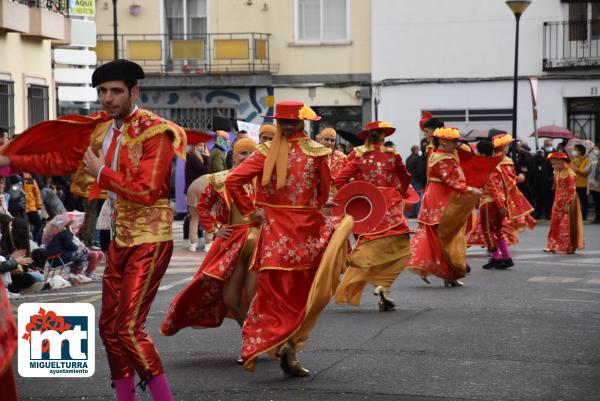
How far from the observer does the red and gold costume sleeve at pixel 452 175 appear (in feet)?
45.3

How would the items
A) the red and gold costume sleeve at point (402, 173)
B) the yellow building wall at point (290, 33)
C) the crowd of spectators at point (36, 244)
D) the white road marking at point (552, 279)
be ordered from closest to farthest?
the red and gold costume sleeve at point (402, 173)
the crowd of spectators at point (36, 244)
the white road marking at point (552, 279)
the yellow building wall at point (290, 33)

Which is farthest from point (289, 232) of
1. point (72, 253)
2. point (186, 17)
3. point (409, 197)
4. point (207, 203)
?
point (186, 17)

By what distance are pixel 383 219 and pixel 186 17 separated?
83.4ft

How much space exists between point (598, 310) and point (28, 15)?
15550mm

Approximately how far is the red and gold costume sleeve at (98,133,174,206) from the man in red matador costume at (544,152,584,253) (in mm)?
13680

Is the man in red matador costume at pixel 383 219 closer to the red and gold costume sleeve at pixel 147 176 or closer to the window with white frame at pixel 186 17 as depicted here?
the red and gold costume sleeve at pixel 147 176

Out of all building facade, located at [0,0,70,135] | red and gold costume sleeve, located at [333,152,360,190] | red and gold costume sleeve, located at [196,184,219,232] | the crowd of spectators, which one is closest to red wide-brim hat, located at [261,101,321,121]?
red and gold costume sleeve, located at [196,184,219,232]

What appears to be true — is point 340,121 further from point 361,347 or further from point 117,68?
point 117,68

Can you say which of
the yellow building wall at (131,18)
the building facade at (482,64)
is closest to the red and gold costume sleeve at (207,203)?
the building facade at (482,64)

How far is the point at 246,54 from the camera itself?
3662cm

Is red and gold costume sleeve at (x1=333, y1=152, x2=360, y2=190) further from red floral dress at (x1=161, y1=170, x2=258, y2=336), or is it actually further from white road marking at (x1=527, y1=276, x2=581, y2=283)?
white road marking at (x1=527, y1=276, x2=581, y2=283)

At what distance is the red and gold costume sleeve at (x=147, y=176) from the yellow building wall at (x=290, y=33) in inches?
1159

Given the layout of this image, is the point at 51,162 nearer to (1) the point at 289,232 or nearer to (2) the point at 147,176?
(2) the point at 147,176

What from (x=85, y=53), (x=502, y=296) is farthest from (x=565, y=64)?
(x=502, y=296)
